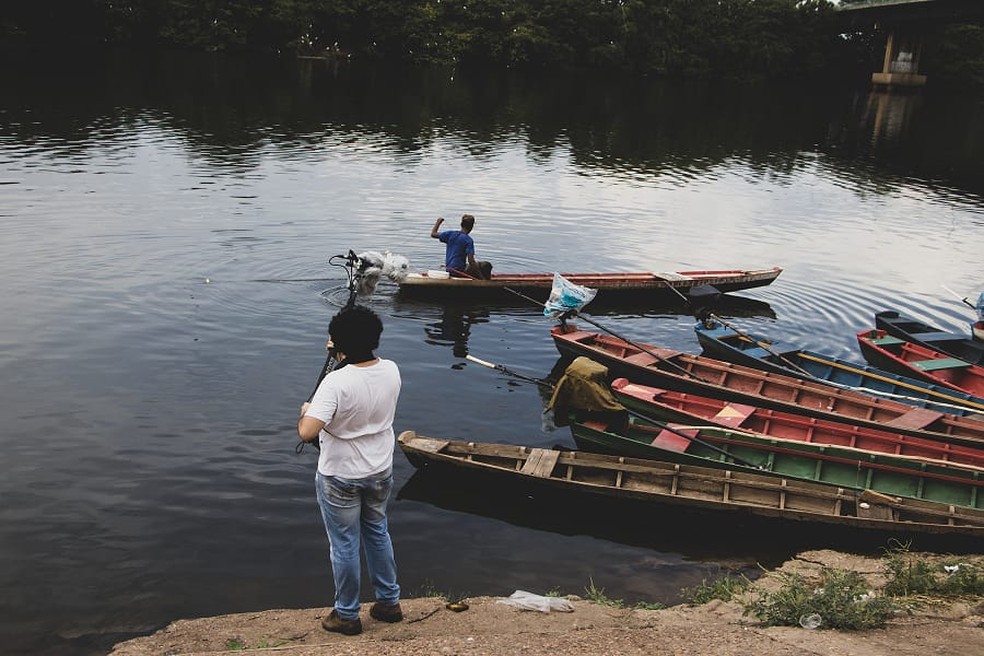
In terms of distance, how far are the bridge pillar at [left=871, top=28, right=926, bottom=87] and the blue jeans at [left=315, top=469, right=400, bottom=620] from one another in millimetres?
105654

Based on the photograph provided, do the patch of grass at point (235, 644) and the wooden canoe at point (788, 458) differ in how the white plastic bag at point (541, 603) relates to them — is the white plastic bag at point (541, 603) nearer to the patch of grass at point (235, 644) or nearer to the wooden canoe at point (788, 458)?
the patch of grass at point (235, 644)

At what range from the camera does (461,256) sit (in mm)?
22906

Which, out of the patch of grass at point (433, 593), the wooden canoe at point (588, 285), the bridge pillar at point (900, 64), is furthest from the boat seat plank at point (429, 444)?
the bridge pillar at point (900, 64)

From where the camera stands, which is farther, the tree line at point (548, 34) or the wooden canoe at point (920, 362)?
the tree line at point (548, 34)

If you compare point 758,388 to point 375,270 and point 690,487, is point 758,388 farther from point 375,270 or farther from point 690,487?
point 375,270

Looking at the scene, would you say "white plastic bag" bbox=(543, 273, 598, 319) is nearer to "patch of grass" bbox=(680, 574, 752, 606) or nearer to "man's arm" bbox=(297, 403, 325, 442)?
"patch of grass" bbox=(680, 574, 752, 606)

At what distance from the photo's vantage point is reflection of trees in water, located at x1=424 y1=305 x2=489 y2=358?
805 inches

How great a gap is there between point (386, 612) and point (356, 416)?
2.34 meters

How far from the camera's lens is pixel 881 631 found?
28.4 feet

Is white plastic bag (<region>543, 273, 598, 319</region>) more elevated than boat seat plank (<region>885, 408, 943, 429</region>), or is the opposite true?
white plastic bag (<region>543, 273, 598, 319</region>)

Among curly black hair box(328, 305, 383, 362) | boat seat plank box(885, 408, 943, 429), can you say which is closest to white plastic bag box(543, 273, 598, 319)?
boat seat plank box(885, 408, 943, 429)

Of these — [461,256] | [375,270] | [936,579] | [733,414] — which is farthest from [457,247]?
[936,579]

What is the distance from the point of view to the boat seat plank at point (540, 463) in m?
13.3

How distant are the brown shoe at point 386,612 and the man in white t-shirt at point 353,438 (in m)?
0.47
